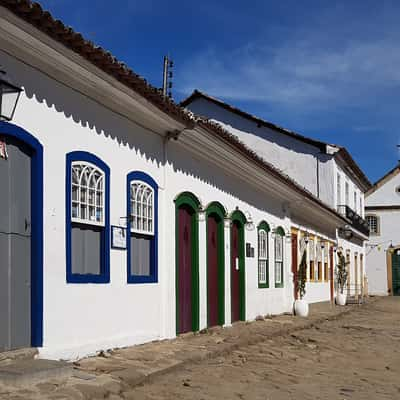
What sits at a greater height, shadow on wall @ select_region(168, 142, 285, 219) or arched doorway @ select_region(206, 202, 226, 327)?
shadow on wall @ select_region(168, 142, 285, 219)

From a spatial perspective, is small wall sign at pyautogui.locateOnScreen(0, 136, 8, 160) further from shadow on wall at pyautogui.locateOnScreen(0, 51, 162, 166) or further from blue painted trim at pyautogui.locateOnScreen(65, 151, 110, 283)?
blue painted trim at pyautogui.locateOnScreen(65, 151, 110, 283)

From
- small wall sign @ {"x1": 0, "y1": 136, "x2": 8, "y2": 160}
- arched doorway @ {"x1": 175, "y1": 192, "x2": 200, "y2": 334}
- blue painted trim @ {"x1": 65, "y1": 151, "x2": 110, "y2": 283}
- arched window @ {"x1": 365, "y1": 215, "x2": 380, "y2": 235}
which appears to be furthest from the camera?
arched window @ {"x1": 365, "y1": 215, "x2": 380, "y2": 235}

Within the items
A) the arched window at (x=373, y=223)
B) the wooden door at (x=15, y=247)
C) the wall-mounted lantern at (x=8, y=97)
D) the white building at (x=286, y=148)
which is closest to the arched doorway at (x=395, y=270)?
the arched window at (x=373, y=223)

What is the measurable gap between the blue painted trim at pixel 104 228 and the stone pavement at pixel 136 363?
91 cm

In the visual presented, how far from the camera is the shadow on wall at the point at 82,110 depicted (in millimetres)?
7156

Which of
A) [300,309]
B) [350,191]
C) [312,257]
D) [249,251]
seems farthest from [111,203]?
[350,191]

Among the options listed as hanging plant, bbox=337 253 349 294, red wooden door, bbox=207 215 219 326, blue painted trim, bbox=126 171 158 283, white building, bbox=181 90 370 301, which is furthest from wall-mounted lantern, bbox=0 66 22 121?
hanging plant, bbox=337 253 349 294

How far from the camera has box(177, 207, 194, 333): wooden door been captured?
11.3 metres

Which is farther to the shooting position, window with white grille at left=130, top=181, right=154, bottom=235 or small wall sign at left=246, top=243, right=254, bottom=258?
small wall sign at left=246, top=243, right=254, bottom=258

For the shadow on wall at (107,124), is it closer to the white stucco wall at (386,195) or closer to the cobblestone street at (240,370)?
the cobblestone street at (240,370)

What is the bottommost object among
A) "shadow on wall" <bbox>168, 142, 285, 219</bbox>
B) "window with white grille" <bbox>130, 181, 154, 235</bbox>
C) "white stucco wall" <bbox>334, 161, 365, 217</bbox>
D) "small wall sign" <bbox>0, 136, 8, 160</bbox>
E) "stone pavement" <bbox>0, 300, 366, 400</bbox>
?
"stone pavement" <bbox>0, 300, 366, 400</bbox>

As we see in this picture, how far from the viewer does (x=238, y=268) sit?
1445 cm

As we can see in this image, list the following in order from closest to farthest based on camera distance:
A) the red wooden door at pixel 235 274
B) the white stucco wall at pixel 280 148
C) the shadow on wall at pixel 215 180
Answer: the shadow on wall at pixel 215 180, the red wooden door at pixel 235 274, the white stucco wall at pixel 280 148

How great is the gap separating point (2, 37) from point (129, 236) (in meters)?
3.48
